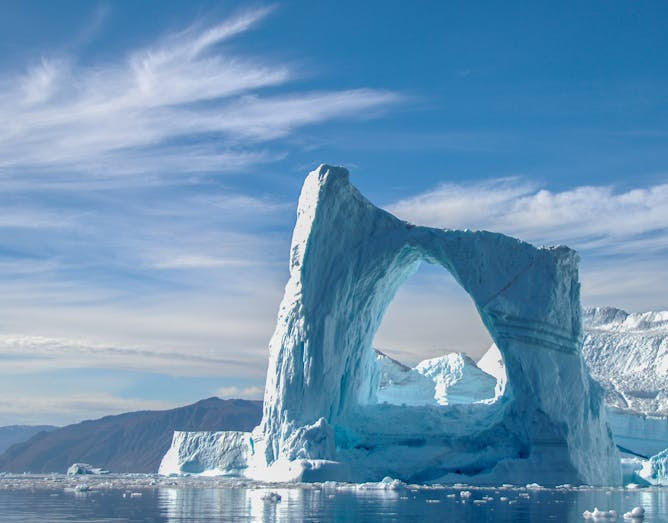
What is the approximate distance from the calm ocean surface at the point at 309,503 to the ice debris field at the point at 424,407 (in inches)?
72.9

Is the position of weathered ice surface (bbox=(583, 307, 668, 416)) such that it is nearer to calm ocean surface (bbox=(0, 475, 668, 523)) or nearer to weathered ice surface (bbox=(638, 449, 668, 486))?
weathered ice surface (bbox=(638, 449, 668, 486))

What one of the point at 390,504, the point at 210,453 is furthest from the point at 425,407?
the point at 390,504

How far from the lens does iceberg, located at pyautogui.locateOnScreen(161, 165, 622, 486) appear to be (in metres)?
26.9

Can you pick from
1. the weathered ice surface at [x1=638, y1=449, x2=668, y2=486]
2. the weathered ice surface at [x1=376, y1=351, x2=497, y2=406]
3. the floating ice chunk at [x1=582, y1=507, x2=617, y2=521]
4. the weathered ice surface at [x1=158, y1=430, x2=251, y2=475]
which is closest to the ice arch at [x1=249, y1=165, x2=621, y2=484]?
the weathered ice surface at [x1=638, y1=449, x2=668, y2=486]

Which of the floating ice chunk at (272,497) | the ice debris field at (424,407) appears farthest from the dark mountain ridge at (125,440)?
the floating ice chunk at (272,497)

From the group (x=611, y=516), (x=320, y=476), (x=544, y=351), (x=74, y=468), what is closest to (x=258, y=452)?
(x=320, y=476)

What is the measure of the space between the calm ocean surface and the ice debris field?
6.08 feet

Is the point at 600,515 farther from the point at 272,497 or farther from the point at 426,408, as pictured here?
the point at 426,408

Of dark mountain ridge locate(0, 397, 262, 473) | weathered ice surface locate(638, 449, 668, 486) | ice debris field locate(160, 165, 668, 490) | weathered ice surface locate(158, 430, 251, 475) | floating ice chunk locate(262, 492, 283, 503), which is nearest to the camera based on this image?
floating ice chunk locate(262, 492, 283, 503)

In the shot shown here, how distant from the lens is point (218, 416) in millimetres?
69250

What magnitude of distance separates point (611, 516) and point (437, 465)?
38.0ft

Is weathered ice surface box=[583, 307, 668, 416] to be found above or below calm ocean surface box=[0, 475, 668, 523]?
above

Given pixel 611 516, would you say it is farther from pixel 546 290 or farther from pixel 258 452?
pixel 258 452

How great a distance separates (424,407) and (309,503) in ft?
36.7
